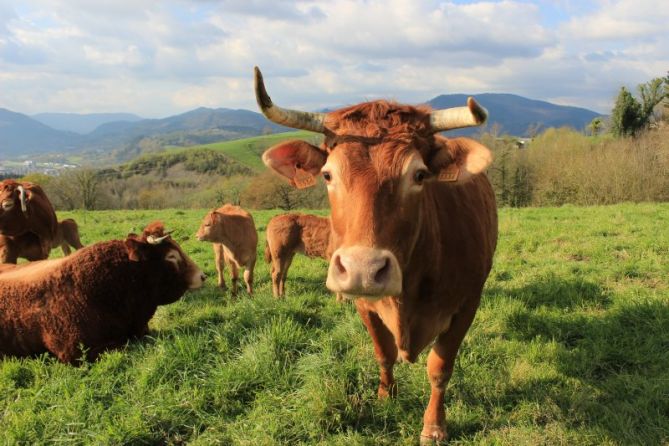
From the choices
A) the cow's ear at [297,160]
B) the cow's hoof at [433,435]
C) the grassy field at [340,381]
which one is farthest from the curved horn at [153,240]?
the cow's hoof at [433,435]

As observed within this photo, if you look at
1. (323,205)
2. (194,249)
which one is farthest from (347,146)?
(323,205)

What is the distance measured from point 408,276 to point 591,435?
1.89 m

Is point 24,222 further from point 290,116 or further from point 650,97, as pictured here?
point 650,97

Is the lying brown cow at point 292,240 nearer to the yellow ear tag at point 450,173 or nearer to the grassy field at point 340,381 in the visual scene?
the grassy field at point 340,381

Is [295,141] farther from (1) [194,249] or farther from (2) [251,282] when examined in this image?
(1) [194,249]

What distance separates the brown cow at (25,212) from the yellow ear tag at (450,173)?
21.1ft

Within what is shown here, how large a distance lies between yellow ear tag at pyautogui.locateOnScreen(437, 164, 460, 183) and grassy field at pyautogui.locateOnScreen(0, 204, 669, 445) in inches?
78.7

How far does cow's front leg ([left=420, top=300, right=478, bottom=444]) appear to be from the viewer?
338cm

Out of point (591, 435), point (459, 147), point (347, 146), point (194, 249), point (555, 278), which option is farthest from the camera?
point (194, 249)

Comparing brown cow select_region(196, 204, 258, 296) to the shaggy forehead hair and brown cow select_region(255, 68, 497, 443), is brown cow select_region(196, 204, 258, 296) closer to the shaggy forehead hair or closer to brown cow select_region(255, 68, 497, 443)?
brown cow select_region(255, 68, 497, 443)

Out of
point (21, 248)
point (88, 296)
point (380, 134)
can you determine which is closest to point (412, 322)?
point (380, 134)

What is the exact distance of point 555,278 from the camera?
264 inches

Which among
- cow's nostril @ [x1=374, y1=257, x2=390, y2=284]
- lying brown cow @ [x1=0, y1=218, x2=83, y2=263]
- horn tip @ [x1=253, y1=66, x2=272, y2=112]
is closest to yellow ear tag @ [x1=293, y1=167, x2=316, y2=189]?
horn tip @ [x1=253, y1=66, x2=272, y2=112]

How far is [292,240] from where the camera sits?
725cm
